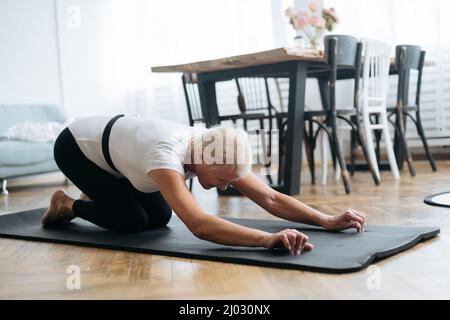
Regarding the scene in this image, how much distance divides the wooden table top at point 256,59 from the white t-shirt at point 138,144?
1.24 m

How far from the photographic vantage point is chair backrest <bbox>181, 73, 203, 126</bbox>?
3.93m

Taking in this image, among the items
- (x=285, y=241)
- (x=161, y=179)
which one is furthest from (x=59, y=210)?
(x=285, y=241)

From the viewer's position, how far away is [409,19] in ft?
16.3

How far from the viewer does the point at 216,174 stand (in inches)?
71.4

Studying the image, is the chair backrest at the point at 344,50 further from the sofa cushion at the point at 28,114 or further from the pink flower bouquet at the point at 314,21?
the sofa cushion at the point at 28,114

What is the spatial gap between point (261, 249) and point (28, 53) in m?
4.45

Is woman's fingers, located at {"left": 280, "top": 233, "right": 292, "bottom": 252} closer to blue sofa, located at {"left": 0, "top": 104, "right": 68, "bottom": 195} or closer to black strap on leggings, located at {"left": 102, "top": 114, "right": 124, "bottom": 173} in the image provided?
black strap on leggings, located at {"left": 102, "top": 114, "right": 124, "bottom": 173}

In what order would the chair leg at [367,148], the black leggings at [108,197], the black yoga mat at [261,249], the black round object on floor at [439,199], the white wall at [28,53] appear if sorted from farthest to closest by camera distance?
the white wall at [28,53] < the chair leg at [367,148] < the black round object on floor at [439,199] < the black leggings at [108,197] < the black yoga mat at [261,249]

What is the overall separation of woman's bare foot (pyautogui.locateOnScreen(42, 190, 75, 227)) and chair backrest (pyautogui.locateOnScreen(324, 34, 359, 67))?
1.74 m

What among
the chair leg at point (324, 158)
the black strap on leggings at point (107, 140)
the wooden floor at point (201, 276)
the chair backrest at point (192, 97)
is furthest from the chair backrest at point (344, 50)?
the black strap on leggings at point (107, 140)

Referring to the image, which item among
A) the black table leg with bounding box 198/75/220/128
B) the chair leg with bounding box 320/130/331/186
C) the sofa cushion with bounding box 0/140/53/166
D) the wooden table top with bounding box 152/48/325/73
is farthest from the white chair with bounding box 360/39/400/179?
the sofa cushion with bounding box 0/140/53/166

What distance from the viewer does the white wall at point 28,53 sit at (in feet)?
17.9

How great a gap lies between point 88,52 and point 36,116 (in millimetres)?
1248

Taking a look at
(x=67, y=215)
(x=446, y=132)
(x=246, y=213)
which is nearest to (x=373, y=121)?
(x=446, y=132)
